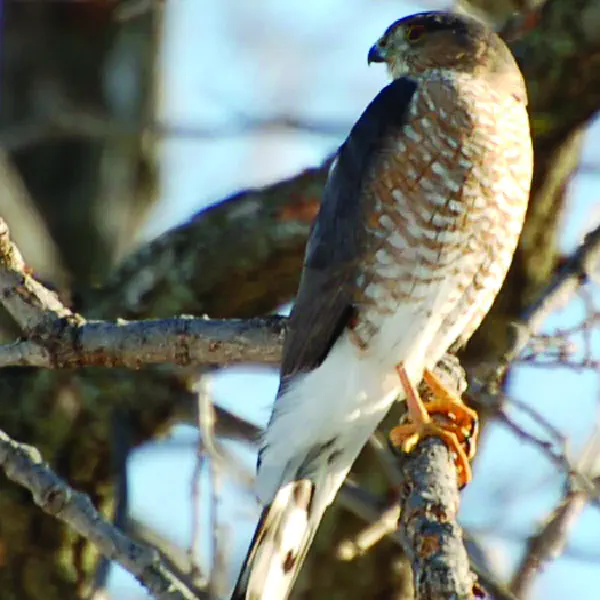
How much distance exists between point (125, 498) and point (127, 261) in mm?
936

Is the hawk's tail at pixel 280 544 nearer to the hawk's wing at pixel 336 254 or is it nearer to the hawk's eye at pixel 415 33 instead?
the hawk's wing at pixel 336 254

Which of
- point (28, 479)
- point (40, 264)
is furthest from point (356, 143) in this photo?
point (40, 264)

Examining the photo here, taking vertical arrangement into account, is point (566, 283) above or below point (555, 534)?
above

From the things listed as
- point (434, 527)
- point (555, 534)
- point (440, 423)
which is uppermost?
point (440, 423)

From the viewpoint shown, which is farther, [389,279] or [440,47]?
[440,47]

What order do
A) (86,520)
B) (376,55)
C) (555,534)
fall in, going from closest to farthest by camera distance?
(86,520), (555,534), (376,55)

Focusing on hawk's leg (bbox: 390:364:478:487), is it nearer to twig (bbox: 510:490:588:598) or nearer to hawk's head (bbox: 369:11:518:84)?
twig (bbox: 510:490:588:598)

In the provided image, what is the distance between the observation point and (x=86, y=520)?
3840 millimetres

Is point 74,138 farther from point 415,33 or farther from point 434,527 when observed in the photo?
point 434,527

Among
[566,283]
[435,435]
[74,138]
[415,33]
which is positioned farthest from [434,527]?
[74,138]

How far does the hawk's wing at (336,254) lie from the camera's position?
14.6ft

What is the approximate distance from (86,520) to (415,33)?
7.19 feet

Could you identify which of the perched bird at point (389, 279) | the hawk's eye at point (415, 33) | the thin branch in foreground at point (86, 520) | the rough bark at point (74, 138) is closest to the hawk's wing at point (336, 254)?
the perched bird at point (389, 279)

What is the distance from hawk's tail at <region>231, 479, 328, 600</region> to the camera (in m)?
4.11
